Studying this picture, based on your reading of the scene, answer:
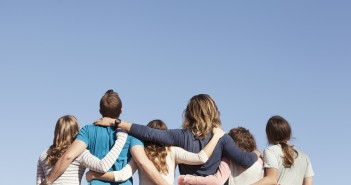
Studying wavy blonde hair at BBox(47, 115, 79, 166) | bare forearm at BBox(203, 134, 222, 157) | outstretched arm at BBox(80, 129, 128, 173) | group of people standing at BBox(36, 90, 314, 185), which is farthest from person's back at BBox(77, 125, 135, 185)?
bare forearm at BBox(203, 134, 222, 157)

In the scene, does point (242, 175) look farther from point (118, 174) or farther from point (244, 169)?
point (118, 174)

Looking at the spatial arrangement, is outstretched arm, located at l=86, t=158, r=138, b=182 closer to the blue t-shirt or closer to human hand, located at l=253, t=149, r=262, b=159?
the blue t-shirt

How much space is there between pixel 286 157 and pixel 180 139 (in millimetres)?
Answer: 2026

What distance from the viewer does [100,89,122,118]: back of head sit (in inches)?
337

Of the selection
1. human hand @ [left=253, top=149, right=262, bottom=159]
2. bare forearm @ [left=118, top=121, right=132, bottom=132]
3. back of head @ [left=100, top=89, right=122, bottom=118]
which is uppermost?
back of head @ [left=100, top=89, right=122, bottom=118]

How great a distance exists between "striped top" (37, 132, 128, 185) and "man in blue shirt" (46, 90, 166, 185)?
0.41 ft

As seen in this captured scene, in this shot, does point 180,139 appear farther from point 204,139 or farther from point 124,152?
point 124,152

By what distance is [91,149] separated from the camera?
8.71m

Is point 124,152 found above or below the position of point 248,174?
above

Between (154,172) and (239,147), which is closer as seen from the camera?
(154,172)

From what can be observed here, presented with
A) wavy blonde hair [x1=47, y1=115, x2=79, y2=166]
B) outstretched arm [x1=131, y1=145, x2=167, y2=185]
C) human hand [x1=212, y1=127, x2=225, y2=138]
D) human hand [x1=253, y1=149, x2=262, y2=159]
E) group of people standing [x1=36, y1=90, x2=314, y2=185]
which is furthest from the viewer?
human hand [x1=253, y1=149, x2=262, y2=159]

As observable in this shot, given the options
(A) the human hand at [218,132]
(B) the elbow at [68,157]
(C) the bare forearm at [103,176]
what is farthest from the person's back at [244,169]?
(B) the elbow at [68,157]

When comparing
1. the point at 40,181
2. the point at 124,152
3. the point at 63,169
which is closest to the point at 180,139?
the point at 124,152

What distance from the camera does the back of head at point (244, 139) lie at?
934 cm
